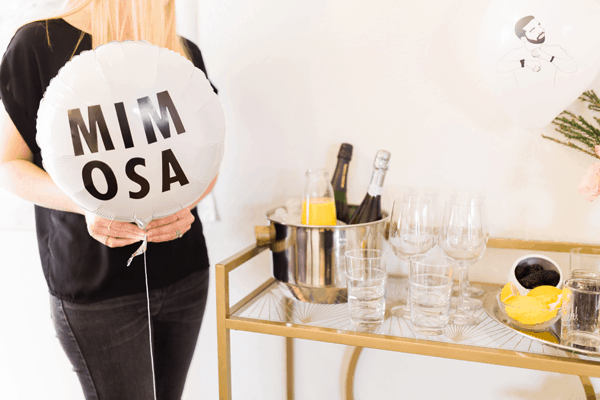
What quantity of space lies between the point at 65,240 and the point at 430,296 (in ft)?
2.47

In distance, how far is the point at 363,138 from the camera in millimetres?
1027

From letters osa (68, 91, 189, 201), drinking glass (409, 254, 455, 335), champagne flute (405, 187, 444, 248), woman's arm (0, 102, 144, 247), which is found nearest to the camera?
letters osa (68, 91, 189, 201)

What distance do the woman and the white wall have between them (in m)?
0.16

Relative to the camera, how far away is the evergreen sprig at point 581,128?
0.85 m

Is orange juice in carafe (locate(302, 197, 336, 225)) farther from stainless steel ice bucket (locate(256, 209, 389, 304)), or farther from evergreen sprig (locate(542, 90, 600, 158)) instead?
evergreen sprig (locate(542, 90, 600, 158))

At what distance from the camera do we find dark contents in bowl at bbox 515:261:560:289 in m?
0.78

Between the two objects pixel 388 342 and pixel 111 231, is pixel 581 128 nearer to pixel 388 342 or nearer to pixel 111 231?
pixel 388 342

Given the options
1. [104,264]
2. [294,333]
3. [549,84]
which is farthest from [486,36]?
[104,264]

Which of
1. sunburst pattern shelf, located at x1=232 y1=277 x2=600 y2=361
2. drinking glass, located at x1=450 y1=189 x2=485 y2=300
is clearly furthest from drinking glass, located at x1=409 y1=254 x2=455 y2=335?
drinking glass, located at x1=450 y1=189 x2=485 y2=300

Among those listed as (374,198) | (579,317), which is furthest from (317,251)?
(579,317)

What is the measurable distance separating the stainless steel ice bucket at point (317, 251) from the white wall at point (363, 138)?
0.24m

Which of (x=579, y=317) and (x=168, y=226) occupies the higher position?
(x=168, y=226)

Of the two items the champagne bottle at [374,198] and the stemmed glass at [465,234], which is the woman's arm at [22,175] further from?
the stemmed glass at [465,234]

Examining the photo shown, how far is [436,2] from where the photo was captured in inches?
36.4
